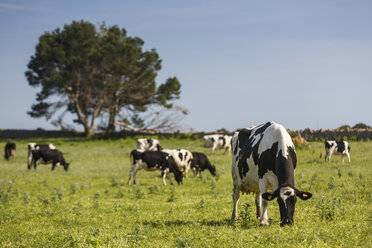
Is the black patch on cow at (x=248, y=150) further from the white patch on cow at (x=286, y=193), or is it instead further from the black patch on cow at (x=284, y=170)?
the white patch on cow at (x=286, y=193)

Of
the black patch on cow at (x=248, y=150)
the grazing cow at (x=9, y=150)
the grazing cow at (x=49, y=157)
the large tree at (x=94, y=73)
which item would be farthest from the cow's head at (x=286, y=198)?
the large tree at (x=94, y=73)

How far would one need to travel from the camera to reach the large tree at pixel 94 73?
52.8 metres

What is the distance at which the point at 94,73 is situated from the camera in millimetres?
55125

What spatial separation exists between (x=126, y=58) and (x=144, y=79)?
3.57 meters

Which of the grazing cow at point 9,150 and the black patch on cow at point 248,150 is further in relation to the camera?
the grazing cow at point 9,150

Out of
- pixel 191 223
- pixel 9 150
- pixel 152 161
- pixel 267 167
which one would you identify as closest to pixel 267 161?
pixel 267 167

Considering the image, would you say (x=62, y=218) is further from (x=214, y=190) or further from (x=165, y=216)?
(x=214, y=190)

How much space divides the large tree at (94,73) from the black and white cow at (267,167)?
1724 inches

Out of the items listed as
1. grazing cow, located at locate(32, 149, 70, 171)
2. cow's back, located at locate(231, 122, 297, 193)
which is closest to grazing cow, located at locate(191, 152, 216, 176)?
grazing cow, located at locate(32, 149, 70, 171)

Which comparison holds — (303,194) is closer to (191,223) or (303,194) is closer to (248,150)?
(248,150)

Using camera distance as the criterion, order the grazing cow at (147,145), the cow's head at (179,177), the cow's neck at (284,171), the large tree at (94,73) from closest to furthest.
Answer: the cow's neck at (284,171) → the cow's head at (179,177) → the grazing cow at (147,145) → the large tree at (94,73)

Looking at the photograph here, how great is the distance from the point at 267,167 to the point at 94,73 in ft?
161

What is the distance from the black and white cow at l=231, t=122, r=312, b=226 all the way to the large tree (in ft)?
144

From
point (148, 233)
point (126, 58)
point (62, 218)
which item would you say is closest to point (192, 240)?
point (148, 233)
